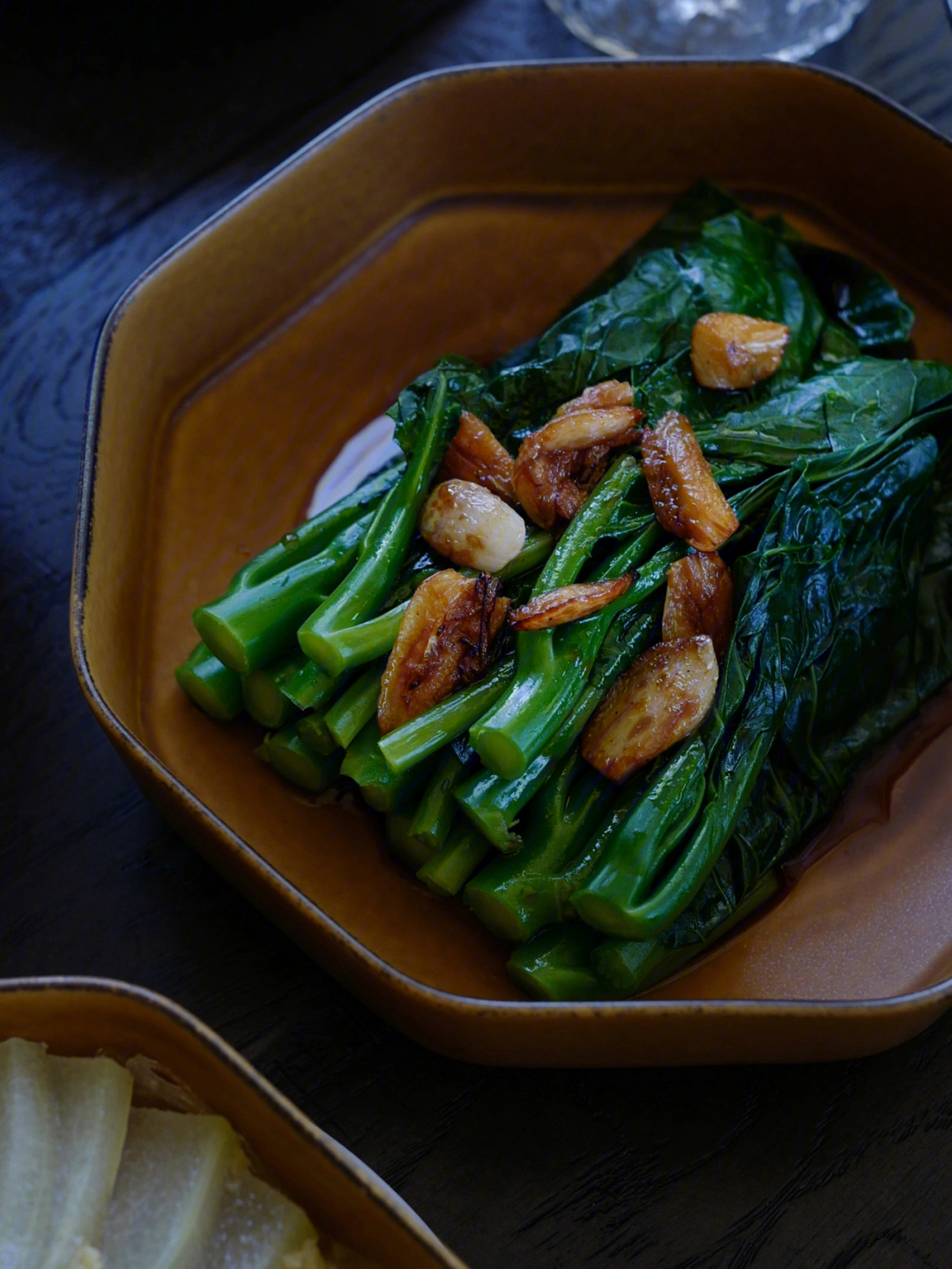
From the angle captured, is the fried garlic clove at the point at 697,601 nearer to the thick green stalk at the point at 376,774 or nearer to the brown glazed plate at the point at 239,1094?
the thick green stalk at the point at 376,774

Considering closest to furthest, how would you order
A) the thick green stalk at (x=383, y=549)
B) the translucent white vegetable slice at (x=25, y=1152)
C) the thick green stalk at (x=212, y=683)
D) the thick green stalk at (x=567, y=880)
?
the translucent white vegetable slice at (x=25, y=1152) → the thick green stalk at (x=567, y=880) → the thick green stalk at (x=383, y=549) → the thick green stalk at (x=212, y=683)

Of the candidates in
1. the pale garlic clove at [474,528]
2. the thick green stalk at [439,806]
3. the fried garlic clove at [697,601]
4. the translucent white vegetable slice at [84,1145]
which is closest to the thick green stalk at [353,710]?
the thick green stalk at [439,806]

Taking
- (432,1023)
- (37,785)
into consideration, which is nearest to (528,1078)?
(432,1023)

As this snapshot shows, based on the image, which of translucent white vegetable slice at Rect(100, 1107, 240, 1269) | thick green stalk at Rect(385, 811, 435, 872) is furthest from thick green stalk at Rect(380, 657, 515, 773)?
translucent white vegetable slice at Rect(100, 1107, 240, 1269)

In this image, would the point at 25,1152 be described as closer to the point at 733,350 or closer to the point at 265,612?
the point at 265,612

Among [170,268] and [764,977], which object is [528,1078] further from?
[170,268]

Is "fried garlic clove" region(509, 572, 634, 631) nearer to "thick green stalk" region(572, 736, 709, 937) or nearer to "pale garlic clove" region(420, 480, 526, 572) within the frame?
"pale garlic clove" region(420, 480, 526, 572)
